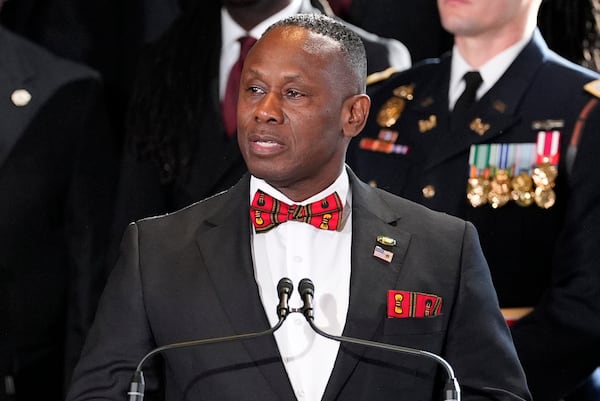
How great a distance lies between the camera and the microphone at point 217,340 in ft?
7.28

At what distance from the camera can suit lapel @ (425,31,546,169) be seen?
10.8 feet

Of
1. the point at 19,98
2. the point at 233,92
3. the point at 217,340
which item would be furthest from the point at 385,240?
the point at 19,98

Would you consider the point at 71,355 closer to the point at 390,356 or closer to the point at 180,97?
the point at 180,97

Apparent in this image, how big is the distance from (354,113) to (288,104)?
0.20 m

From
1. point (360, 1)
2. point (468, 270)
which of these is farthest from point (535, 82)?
point (468, 270)

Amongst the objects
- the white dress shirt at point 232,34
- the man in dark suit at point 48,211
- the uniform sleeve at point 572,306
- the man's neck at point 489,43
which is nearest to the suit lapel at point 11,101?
the man in dark suit at point 48,211

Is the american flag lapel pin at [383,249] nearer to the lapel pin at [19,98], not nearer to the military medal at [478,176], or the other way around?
the military medal at [478,176]

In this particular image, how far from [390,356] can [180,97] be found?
53.5 inches

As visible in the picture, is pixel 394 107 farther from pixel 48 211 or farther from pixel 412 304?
pixel 412 304

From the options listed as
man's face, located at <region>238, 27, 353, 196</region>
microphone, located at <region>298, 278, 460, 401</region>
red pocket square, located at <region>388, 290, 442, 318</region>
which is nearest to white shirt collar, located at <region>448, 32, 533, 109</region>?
man's face, located at <region>238, 27, 353, 196</region>

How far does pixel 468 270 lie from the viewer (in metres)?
2.47

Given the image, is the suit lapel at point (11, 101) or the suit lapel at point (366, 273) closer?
the suit lapel at point (366, 273)

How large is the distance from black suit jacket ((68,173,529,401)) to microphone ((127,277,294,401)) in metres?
0.07

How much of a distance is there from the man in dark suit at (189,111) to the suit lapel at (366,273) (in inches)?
37.6
